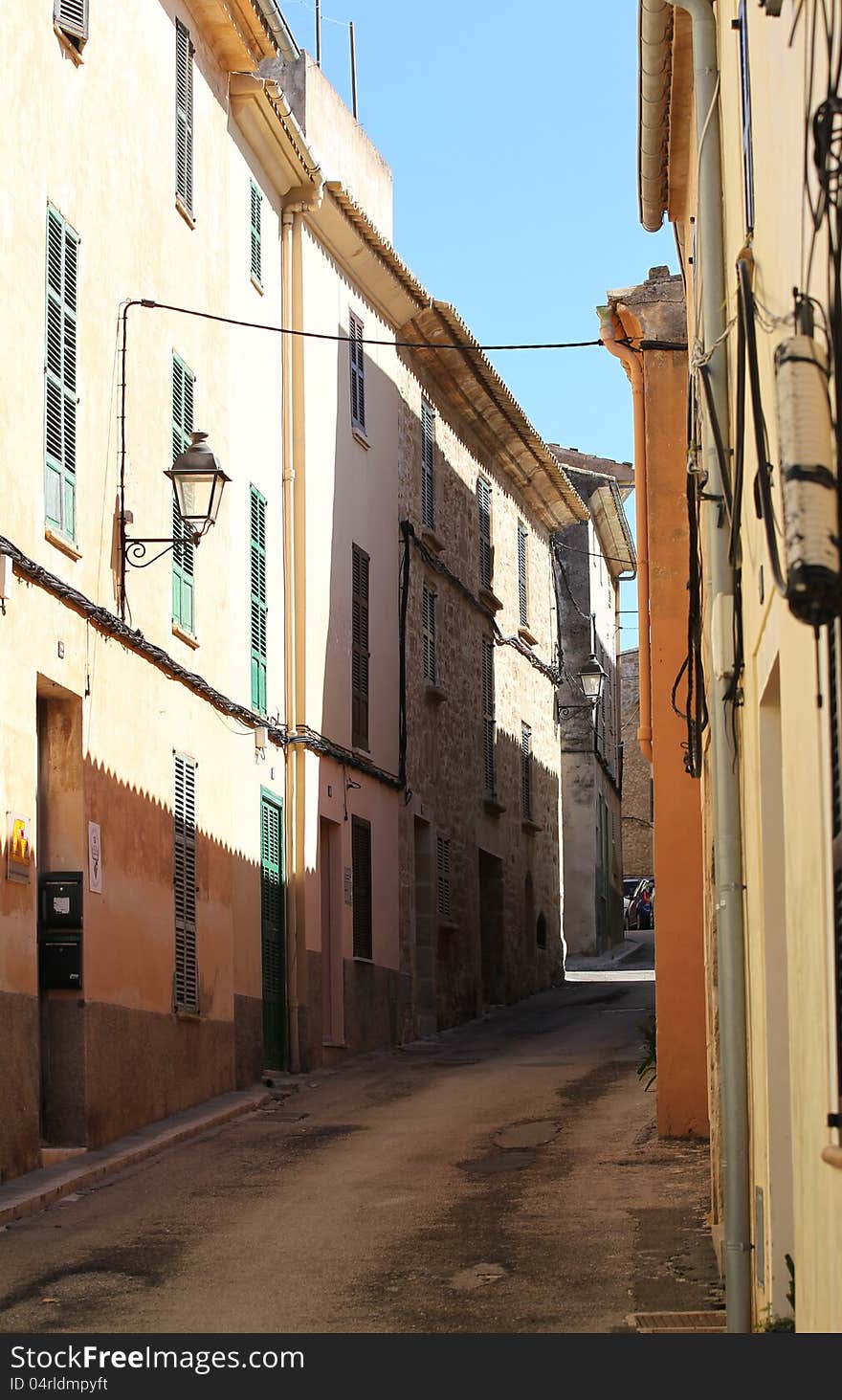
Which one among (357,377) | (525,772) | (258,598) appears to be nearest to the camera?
(258,598)

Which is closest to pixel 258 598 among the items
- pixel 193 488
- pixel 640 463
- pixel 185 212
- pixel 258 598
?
pixel 258 598

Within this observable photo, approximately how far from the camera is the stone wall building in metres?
59.3

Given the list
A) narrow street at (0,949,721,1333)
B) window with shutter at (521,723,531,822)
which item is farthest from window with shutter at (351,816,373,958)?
window with shutter at (521,723,531,822)

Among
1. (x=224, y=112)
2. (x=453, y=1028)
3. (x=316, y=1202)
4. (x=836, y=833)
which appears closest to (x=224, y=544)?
(x=224, y=112)

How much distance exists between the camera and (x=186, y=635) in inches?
656

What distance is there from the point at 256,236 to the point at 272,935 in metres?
6.97

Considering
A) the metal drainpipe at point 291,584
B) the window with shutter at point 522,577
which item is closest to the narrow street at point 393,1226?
the metal drainpipe at point 291,584

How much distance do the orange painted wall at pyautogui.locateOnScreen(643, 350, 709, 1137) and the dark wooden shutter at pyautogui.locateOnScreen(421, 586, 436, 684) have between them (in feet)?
32.7

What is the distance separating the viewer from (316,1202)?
39.3 feet

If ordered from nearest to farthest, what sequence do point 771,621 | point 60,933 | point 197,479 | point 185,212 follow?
point 771,621
point 60,933
point 197,479
point 185,212

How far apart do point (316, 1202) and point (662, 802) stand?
14.8 ft

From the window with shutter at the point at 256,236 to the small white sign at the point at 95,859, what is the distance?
7683 millimetres

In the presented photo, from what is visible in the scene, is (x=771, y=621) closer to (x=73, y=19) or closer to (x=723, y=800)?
(x=723, y=800)

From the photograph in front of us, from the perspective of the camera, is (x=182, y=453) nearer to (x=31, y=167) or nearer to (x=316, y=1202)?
(x=31, y=167)
